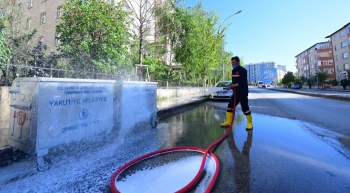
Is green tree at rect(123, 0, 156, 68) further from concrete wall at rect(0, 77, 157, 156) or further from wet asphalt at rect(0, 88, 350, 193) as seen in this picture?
wet asphalt at rect(0, 88, 350, 193)

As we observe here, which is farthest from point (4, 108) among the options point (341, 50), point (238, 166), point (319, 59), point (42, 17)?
point (319, 59)

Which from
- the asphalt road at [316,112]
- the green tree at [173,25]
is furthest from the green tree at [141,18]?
the asphalt road at [316,112]

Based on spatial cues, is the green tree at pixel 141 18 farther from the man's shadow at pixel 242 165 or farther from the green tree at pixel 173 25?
the man's shadow at pixel 242 165

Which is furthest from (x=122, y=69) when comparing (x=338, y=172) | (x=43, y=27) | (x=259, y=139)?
(x=43, y=27)

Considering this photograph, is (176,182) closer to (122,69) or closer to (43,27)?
(122,69)

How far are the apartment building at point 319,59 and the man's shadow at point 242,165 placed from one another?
60.2 meters

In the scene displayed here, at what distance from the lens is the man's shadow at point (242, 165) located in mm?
2023

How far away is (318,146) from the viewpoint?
336cm

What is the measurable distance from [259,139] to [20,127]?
15.0ft

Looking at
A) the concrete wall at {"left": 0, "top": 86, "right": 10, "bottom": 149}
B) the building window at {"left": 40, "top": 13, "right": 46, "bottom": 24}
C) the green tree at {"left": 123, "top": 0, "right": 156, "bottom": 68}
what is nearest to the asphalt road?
the green tree at {"left": 123, "top": 0, "right": 156, "bottom": 68}

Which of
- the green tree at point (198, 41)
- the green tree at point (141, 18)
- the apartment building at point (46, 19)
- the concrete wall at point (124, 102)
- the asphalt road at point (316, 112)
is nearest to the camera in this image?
the concrete wall at point (124, 102)

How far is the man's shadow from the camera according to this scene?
2.02 metres

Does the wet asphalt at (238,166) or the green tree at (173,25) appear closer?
the wet asphalt at (238,166)

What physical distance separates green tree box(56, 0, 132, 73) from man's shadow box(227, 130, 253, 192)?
6.33 meters
